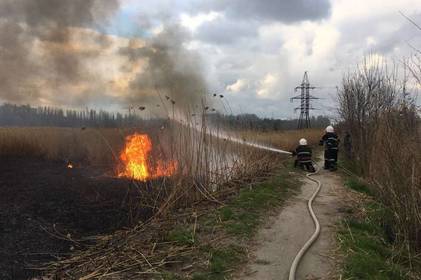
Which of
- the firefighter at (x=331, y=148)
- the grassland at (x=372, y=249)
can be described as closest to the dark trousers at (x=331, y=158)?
the firefighter at (x=331, y=148)

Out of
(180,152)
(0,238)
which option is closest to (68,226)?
(0,238)

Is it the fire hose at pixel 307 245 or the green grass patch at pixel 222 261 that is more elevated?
the fire hose at pixel 307 245

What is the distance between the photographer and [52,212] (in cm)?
1216

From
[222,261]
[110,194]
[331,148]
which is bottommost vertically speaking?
[110,194]

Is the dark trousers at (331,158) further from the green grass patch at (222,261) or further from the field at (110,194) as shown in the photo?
the green grass patch at (222,261)

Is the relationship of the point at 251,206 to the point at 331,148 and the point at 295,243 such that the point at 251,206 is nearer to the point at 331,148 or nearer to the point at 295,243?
the point at 295,243

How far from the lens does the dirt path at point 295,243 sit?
592 centimetres

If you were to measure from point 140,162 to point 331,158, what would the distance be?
26.6 feet

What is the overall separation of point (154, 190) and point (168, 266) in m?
4.60

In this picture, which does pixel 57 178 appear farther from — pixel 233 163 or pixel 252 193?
pixel 252 193

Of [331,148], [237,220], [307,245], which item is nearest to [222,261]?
[307,245]

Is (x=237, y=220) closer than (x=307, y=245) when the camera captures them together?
No

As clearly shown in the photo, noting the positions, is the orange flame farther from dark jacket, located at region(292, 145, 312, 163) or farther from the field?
dark jacket, located at region(292, 145, 312, 163)

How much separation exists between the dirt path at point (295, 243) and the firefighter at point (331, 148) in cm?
635
